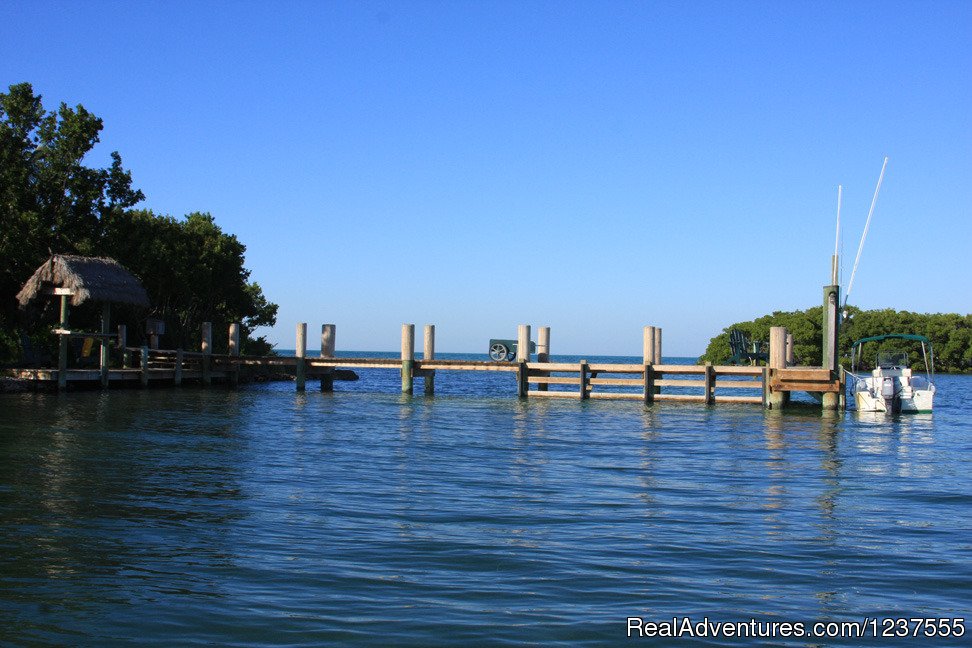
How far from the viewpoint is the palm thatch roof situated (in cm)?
2773

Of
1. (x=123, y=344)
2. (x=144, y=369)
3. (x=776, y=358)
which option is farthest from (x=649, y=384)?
(x=123, y=344)

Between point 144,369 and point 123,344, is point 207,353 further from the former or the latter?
point 144,369

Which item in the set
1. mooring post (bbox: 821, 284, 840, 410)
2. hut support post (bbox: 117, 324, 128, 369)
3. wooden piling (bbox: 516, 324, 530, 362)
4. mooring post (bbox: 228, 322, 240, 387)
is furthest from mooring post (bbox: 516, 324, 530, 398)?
hut support post (bbox: 117, 324, 128, 369)

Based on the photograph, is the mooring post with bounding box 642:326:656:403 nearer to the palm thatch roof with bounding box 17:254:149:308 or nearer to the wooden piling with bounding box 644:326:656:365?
the wooden piling with bounding box 644:326:656:365

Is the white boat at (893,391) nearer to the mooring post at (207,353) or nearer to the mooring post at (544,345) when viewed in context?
the mooring post at (544,345)

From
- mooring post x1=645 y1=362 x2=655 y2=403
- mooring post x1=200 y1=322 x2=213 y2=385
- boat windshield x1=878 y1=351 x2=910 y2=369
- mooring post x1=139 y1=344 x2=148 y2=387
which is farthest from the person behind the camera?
mooring post x1=200 y1=322 x2=213 y2=385

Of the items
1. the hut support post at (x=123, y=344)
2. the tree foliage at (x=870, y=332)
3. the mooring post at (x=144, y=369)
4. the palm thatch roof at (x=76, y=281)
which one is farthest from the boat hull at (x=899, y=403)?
the tree foliage at (x=870, y=332)

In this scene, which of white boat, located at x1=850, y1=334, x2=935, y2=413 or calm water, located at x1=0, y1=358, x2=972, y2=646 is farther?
white boat, located at x1=850, y1=334, x2=935, y2=413

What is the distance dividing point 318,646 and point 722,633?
2.71 meters

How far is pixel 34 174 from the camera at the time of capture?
99.9ft

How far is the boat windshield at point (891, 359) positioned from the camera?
2570cm

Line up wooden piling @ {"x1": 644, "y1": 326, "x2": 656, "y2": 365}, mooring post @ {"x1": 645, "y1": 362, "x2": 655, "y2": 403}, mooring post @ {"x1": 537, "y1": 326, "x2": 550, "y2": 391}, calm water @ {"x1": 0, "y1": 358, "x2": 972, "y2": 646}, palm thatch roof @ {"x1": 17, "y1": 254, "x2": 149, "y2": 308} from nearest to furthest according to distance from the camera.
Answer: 1. calm water @ {"x1": 0, "y1": 358, "x2": 972, "y2": 646}
2. palm thatch roof @ {"x1": 17, "y1": 254, "x2": 149, "y2": 308}
3. mooring post @ {"x1": 645, "y1": 362, "x2": 655, "y2": 403}
4. wooden piling @ {"x1": 644, "y1": 326, "x2": 656, "y2": 365}
5. mooring post @ {"x1": 537, "y1": 326, "x2": 550, "y2": 391}

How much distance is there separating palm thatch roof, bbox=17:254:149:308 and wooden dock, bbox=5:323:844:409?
1.53 m

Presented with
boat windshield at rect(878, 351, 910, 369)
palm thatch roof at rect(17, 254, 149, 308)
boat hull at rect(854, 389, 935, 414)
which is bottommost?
boat hull at rect(854, 389, 935, 414)
